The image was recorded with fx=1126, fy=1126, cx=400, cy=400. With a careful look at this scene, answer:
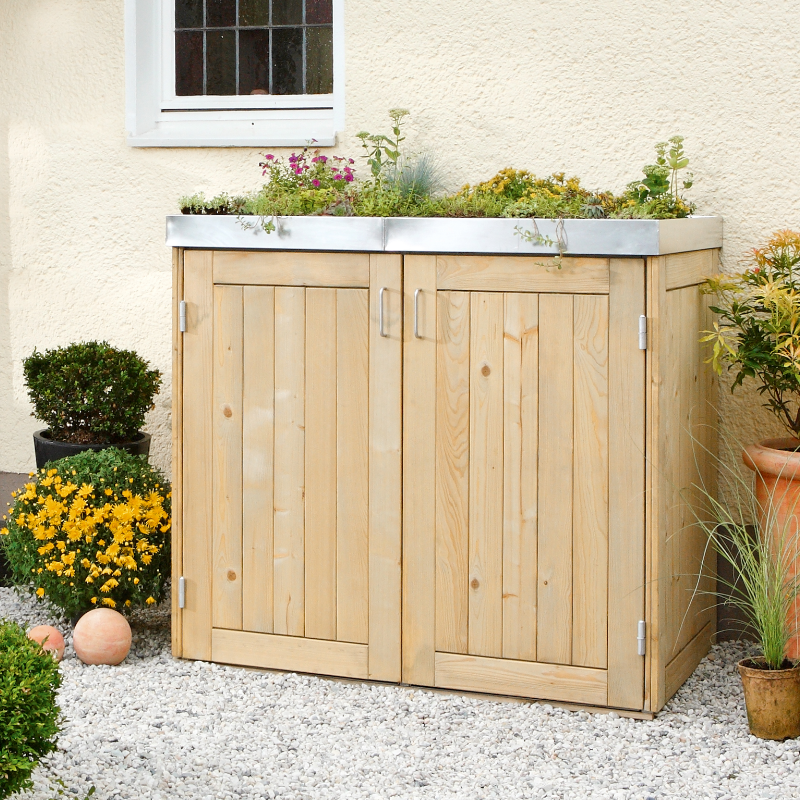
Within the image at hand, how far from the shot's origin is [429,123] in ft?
15.2

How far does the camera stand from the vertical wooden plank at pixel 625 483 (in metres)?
3.51

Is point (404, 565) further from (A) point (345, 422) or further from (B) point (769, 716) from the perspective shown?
(B) point (769, 716)

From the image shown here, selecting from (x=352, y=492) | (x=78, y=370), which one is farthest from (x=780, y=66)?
(x=78, y=370)

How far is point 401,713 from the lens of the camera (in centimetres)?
367

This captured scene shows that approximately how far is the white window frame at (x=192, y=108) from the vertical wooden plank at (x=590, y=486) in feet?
5.72

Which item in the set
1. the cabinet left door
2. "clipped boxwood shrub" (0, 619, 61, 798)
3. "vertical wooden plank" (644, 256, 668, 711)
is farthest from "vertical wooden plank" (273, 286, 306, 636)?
"clipped boxwood shrub" (0, 619, 61, 798)

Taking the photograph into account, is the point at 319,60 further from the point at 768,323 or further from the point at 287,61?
the point at 768,323

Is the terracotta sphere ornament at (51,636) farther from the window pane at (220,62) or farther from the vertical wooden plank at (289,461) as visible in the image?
the window pane at (220,62)

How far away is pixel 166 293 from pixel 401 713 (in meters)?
2.36

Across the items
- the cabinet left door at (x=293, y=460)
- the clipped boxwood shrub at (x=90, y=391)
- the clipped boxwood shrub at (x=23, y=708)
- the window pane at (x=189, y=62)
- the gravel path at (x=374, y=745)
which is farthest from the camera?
the window pane at (x=189, y=62)

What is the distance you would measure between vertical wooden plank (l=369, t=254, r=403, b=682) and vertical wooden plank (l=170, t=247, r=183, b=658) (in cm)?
72

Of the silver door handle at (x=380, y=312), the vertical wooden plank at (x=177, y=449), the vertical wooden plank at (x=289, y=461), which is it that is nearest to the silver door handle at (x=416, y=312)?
the silver door handle at (x=380, y=312)

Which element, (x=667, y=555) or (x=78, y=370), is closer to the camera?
(x=667, y=555)

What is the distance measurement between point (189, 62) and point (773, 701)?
3671 millimetres
